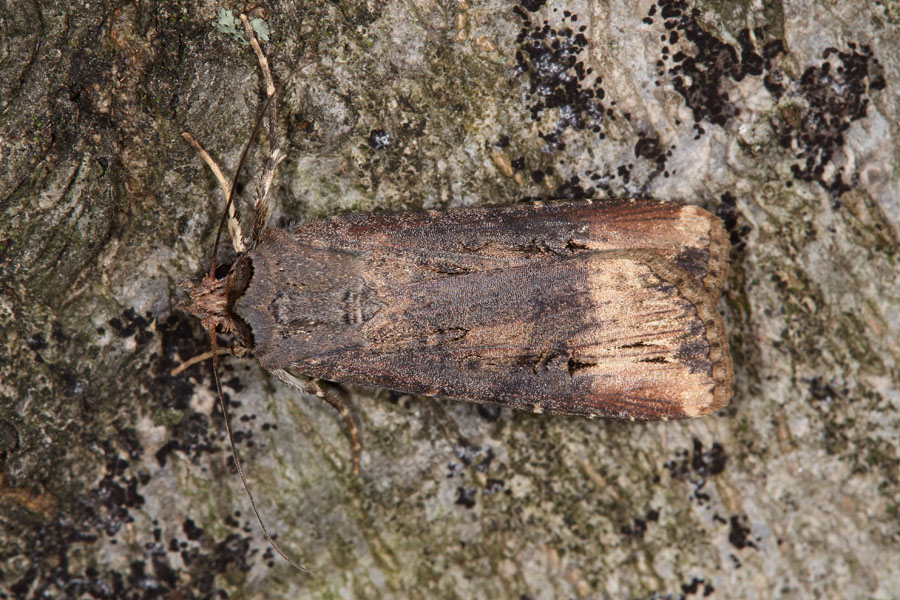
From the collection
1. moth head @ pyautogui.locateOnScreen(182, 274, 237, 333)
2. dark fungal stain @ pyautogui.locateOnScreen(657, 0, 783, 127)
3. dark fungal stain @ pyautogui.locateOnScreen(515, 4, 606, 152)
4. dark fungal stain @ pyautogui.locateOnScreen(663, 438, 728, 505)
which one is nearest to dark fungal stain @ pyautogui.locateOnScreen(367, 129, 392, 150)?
dark fungal stain @ pyautogui.locateOnScreen(515, 4, 606, 152)

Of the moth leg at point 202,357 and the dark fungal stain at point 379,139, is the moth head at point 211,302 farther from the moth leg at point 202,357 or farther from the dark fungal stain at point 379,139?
the dark fungal stain at point 379,139

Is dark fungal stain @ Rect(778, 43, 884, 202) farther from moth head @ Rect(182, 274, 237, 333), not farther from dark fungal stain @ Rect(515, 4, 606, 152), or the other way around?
moth head @ Rect(182, 274, 237, 333)

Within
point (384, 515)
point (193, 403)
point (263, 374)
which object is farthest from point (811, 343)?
point (193, 403)

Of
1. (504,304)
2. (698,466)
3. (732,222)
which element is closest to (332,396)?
(504,304)

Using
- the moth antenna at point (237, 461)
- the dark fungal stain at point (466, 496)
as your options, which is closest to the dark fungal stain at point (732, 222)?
the dark fungal stain at point (466, 496)

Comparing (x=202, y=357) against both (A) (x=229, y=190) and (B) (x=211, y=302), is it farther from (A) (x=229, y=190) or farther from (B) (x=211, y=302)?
(A) (x=229, y=190)
